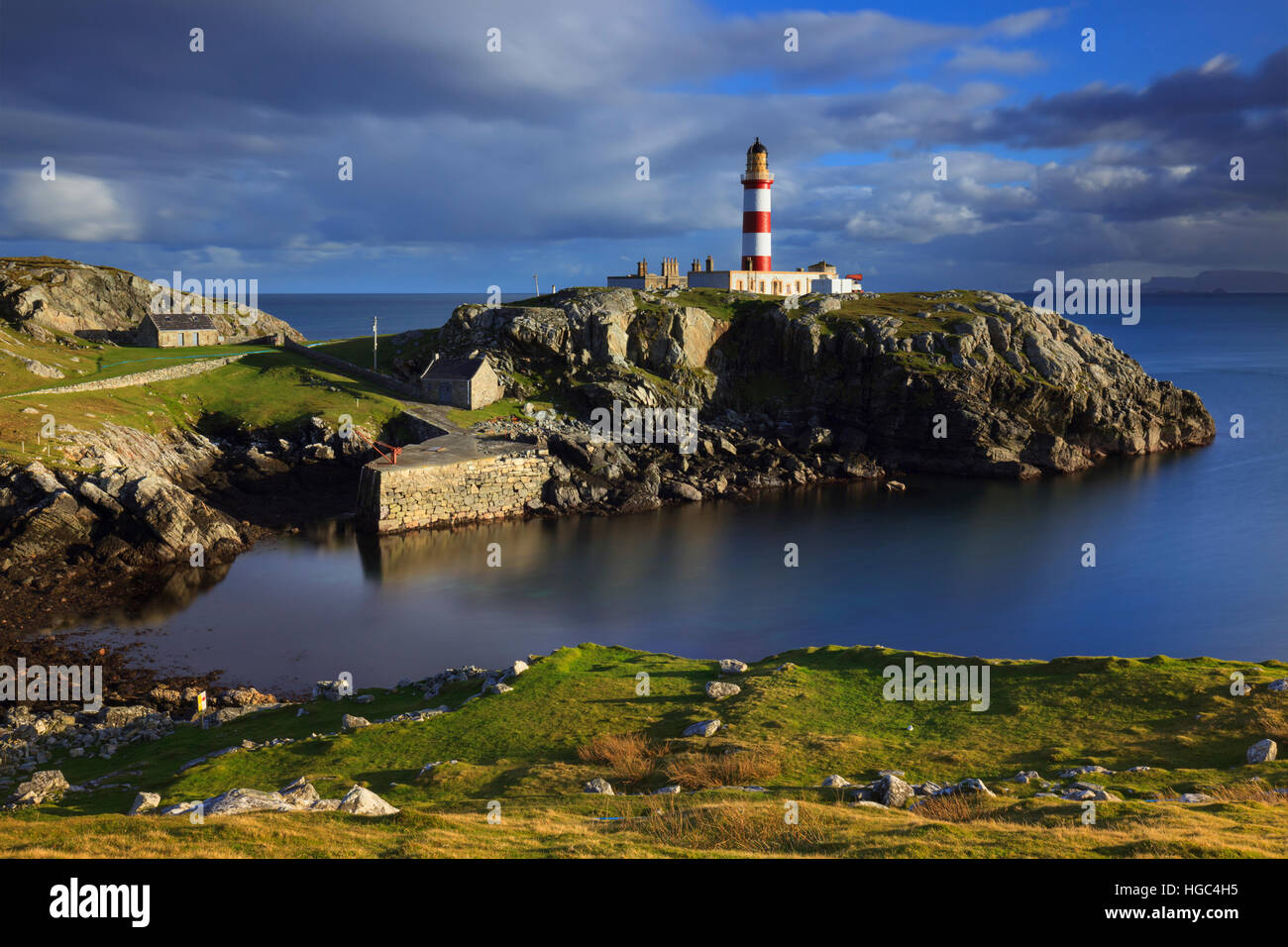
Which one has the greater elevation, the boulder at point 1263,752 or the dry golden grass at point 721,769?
the boulder at point 1263,752

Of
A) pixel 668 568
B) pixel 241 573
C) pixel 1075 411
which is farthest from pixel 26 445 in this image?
pixel 1075 411

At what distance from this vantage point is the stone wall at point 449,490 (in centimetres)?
5975

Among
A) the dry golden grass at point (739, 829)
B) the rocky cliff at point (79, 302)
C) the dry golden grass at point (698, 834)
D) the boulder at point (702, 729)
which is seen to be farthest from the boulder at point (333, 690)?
the rocky cliff at point (79, 302)

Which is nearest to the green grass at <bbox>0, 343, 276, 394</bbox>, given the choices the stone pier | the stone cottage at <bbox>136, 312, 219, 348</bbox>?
the stone cottage at <bbox>136, 312, 219, 348</bbox>

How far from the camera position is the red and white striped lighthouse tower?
101938 mm

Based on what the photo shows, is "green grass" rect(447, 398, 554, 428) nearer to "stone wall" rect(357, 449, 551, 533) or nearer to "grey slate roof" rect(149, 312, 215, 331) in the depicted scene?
"stone wall" rect(357, 449, 551, 533)

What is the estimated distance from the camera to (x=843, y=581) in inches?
2082

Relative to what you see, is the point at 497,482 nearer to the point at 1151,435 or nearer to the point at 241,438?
the point at 241,438

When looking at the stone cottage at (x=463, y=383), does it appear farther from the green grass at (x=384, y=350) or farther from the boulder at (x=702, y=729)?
the boulder at (x=702, y=729)

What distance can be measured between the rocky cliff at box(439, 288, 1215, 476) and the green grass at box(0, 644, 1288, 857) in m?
54.4

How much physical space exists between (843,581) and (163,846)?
42.3m

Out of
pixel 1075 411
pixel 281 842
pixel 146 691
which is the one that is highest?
pixel 1075 411

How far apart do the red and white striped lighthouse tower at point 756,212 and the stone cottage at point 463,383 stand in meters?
41.2

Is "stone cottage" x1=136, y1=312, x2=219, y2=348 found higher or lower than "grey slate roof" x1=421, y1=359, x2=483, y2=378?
higher
